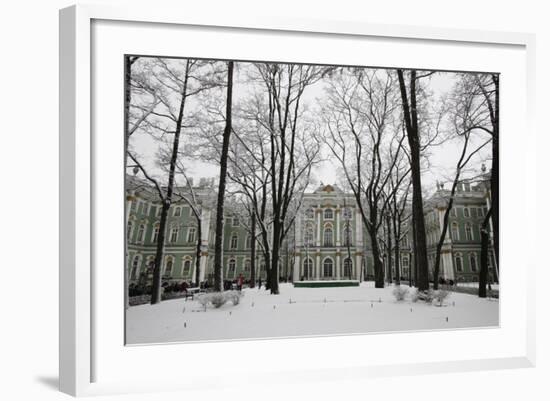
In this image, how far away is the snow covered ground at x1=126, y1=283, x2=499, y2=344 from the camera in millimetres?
6023

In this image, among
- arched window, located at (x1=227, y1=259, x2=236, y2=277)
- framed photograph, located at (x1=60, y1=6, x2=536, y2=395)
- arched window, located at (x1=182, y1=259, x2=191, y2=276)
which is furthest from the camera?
arched window, located at (x1=227, y1=259, x2=236, y2=277)

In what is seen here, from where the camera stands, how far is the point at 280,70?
6.40 metres

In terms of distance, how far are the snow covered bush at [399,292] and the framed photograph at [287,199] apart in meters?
0.02

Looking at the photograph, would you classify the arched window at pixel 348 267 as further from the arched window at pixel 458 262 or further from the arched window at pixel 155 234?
the arched window at pixel 155 234

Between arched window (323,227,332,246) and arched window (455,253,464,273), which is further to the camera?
arched window (455,253,464,273)

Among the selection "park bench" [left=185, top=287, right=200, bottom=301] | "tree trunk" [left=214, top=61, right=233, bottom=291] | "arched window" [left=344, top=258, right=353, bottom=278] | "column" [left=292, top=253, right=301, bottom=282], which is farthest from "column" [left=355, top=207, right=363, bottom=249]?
"park bench" [left=185, top=287, right=200, bottom=301]

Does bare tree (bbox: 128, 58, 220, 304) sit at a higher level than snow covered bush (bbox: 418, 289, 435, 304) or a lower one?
higher

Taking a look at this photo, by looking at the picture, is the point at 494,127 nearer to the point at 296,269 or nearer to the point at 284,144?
the point at 284,144

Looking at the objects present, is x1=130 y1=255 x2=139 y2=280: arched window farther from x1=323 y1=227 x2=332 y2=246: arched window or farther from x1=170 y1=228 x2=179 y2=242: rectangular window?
x1=323 y1=227 x2=332 y2=246: arched window

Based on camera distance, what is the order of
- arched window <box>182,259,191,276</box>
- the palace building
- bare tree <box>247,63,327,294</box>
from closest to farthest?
the palace building < arched window <box>182,259,191,276</box> < bare tree <box>247,63,327,294</box>

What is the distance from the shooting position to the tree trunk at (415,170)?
6801 millimetres

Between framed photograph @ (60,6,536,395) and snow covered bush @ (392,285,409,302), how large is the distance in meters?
0.02

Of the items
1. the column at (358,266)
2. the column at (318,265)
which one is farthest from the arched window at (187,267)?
the column at (358,266)

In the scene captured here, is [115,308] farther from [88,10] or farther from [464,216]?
[464,216]
